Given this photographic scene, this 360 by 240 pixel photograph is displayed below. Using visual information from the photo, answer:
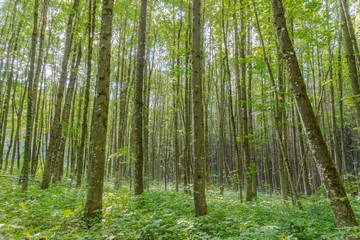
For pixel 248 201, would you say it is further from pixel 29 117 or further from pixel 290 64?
pixel 29 117

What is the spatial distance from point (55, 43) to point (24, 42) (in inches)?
77.4

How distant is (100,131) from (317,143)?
4368 millimetres

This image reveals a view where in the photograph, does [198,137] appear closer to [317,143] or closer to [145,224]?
[145,224]

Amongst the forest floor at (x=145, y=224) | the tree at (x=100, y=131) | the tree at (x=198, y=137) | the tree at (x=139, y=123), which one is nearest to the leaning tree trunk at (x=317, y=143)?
the forest floor at (x=145, y=224)

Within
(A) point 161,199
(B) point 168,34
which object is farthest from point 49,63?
(A) point 161,199

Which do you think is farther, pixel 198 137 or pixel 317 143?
pixel 198 137

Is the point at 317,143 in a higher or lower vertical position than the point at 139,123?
lower

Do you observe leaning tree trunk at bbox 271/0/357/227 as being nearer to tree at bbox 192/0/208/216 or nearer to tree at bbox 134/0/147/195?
tree at bbox 192/0/208/216

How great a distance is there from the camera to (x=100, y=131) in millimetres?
5148

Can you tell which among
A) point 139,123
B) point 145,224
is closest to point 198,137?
point 145,224

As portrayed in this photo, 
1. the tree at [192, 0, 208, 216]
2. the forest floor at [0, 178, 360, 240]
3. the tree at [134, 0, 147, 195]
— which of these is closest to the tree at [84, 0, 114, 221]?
the forest floor at [0, 178, 360, 240]

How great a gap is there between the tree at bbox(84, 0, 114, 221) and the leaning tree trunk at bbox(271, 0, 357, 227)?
3.84 m

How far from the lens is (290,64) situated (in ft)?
14.3

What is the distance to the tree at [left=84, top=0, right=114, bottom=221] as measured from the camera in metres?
4.91
